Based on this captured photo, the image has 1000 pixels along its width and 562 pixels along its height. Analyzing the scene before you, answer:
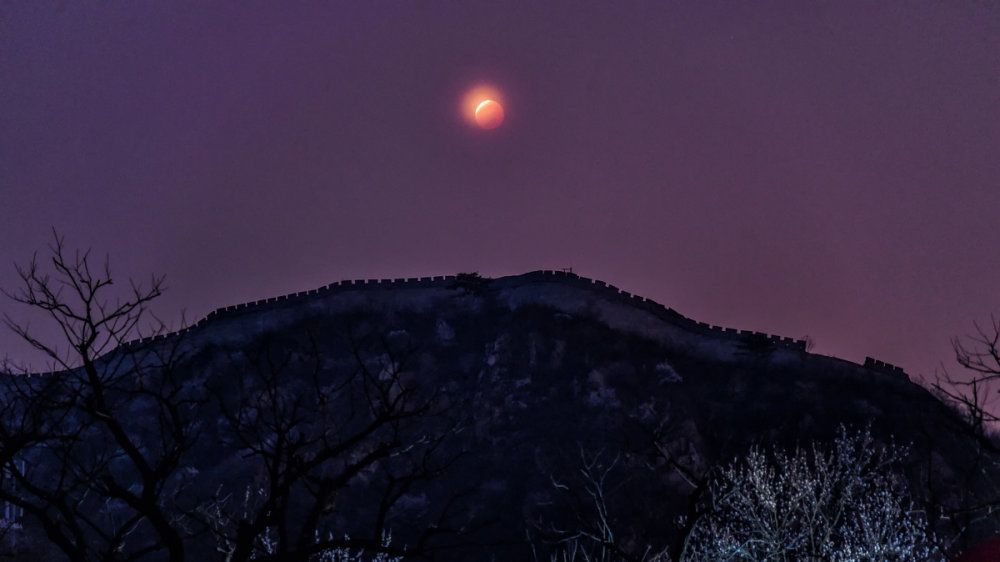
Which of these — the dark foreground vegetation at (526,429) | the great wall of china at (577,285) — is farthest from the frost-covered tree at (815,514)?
the great wall of china at (577,285)

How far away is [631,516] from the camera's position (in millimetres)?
54188

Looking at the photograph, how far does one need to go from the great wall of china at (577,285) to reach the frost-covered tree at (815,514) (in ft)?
37.0

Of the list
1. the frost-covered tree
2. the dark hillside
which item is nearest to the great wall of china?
the dark hillside

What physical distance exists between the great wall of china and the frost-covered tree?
1128 centimetres

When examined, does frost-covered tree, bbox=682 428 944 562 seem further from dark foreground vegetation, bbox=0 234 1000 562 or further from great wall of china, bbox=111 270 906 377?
great wall of china, bbox=111 270 906 377

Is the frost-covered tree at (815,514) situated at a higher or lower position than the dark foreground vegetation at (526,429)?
lower

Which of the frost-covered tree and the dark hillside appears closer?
the frost-covered tree

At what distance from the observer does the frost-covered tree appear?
22.2 metres

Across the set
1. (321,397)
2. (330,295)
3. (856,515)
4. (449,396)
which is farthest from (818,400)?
(321,397)

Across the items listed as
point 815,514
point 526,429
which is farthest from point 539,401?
point 815,514

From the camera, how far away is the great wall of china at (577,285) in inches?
2650

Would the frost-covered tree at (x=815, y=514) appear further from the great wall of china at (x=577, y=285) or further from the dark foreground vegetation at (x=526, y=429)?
the great wall of china at (x=577, y=285)

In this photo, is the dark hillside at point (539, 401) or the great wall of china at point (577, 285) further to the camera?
the great wall of china at point (577, 285)

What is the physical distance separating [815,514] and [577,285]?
171 ft
